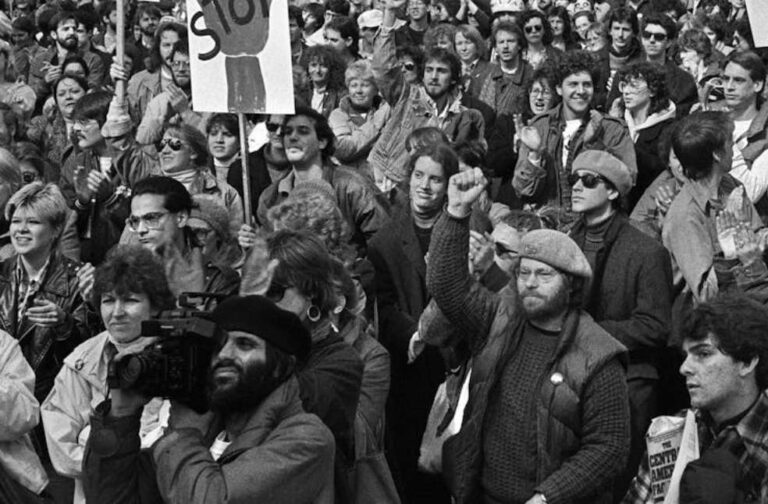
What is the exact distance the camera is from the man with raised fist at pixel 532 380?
21.0 feet

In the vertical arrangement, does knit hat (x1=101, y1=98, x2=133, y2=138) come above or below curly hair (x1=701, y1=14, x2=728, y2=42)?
below

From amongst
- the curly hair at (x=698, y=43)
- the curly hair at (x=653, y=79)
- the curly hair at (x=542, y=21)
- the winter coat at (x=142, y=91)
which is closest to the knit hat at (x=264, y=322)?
the curly hair at (x=653, y=79)

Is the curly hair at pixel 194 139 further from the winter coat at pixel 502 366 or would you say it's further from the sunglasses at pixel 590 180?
the winter coat at pixel 502 366

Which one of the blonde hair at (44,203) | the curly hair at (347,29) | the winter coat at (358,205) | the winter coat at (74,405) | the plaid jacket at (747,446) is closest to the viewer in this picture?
the plaid jacket at (747,446)

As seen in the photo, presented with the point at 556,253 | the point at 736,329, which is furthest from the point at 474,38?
the point at 736,329

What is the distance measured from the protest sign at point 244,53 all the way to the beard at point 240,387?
4.59m

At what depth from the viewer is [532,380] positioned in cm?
650

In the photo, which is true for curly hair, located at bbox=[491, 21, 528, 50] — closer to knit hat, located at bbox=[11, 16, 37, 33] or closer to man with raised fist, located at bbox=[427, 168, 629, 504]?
knit hat, located at bbox=[11, 16, 37, 33]

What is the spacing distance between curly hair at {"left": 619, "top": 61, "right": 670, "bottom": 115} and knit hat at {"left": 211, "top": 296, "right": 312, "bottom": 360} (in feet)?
22.5

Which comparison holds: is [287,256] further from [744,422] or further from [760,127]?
[760,127]

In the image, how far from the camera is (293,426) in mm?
4977

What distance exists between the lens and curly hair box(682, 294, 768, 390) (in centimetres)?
593

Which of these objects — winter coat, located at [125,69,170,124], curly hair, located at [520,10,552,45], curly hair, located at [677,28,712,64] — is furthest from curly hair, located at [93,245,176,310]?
curly hair, located at [520,10,552,45]

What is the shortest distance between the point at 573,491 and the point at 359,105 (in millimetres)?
6763
